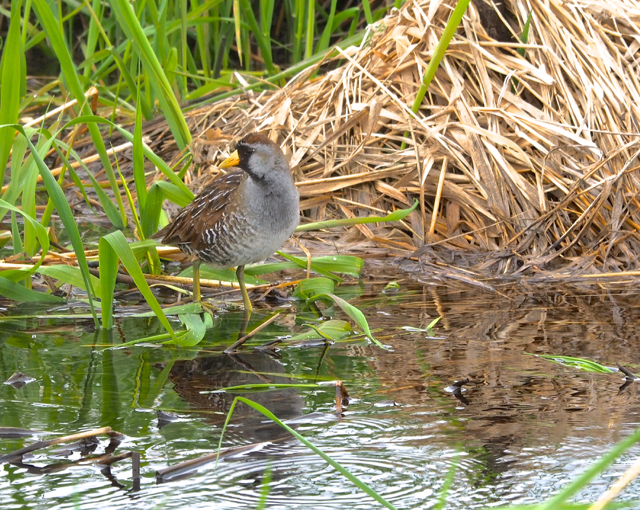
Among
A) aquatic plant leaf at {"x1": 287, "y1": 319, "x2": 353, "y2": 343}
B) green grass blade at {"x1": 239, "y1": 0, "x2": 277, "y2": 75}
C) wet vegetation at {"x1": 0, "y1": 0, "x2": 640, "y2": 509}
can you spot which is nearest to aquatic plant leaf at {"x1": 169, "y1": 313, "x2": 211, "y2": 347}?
wet vegetation at {"x1": 0, "y1": 0, "x2": 640, "y2": 509}

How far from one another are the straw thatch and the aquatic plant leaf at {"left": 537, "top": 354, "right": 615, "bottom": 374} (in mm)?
1374

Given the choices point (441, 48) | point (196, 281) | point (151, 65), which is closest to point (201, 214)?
point (196, 281)

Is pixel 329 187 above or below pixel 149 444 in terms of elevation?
above

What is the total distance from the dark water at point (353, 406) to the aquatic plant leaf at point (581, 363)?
0.12ft

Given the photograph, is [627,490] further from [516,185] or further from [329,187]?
[329,187]

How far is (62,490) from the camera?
2221 millimetres

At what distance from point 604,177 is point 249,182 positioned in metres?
1.86

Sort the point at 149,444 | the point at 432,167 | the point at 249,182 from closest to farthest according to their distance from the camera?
1. the point at 149,444
2. the point at 249,182
3. the point at 432,167

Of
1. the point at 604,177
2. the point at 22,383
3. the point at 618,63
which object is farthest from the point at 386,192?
the point at 22,383

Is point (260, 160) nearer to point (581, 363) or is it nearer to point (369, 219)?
point (369, 219)

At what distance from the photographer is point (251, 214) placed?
404cm

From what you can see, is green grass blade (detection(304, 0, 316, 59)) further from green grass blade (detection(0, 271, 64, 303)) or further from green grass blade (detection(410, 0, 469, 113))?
green grass blade (detection(0, 271, 64, 303))

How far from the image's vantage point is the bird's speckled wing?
13.9 feet

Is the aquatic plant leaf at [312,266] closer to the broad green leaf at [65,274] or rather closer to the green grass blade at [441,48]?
the broad green leaf at [65,274]
